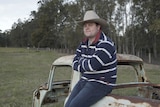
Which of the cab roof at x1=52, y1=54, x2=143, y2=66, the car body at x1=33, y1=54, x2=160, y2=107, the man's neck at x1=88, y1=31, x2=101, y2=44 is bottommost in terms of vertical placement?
the car body at x1=33, y1=54, x2=160, y2=107

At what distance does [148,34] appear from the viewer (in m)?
52.7

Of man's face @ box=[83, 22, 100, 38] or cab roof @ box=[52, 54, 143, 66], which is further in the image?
cab roof @ box=[52, 54, 143, 66]

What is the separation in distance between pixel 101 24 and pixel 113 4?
44267 millimetres

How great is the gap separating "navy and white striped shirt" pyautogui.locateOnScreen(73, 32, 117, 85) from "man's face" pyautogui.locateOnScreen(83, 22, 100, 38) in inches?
3.1

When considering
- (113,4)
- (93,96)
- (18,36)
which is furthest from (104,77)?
(18,36)

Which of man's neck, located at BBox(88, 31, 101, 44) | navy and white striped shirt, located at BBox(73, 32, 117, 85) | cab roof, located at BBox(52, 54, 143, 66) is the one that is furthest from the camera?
cab roof, located at BBox(52, 54, 143, 66)

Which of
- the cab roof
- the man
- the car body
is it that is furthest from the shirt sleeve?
the cab roof

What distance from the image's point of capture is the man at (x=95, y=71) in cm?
333

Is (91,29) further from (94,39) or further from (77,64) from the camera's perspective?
(77,64)

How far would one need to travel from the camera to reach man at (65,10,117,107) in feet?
10.9

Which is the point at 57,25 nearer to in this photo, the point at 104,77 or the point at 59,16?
the point at 59,16

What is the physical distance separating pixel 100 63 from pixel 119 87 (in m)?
0.71

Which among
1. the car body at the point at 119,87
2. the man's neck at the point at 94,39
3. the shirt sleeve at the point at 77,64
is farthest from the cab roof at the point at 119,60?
the man's neck at the point at 94,39

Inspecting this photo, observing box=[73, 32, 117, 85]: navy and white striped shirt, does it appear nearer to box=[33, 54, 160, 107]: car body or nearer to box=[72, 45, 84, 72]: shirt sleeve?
box=[72, 45, 84, 72]: shirt sleeve
